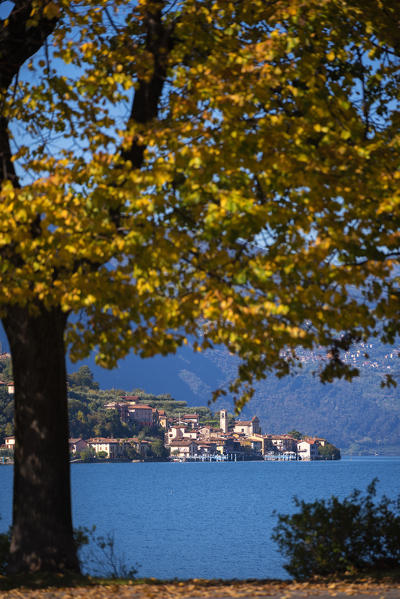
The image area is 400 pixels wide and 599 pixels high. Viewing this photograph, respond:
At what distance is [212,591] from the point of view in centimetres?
1020

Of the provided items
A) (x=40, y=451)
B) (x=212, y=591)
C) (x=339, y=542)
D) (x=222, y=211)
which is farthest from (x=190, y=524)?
(x=222, y=211)

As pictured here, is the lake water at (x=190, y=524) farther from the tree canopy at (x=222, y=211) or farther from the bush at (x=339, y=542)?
the tree canopy at (x=222, y=211)

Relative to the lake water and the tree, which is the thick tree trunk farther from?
the lake water

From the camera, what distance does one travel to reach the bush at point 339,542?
40.9 feet

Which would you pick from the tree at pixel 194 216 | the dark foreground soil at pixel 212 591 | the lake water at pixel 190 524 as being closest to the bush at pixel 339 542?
the lake water at pixel 190 524

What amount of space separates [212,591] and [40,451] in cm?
324

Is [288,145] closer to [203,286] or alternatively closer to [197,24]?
[203,286]

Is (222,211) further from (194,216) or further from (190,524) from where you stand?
(190,524)

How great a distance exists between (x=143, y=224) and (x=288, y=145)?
6.90ft

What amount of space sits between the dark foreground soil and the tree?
0.96 meters

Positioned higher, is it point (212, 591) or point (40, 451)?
point (40, 451)

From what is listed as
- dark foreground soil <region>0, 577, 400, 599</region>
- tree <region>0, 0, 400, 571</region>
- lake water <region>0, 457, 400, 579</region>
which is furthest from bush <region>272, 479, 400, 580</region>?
tree <region>0, 0, 400, 571</region>

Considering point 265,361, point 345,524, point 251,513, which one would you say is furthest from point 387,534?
point 251,513

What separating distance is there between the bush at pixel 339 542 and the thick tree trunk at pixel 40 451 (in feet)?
12.5
